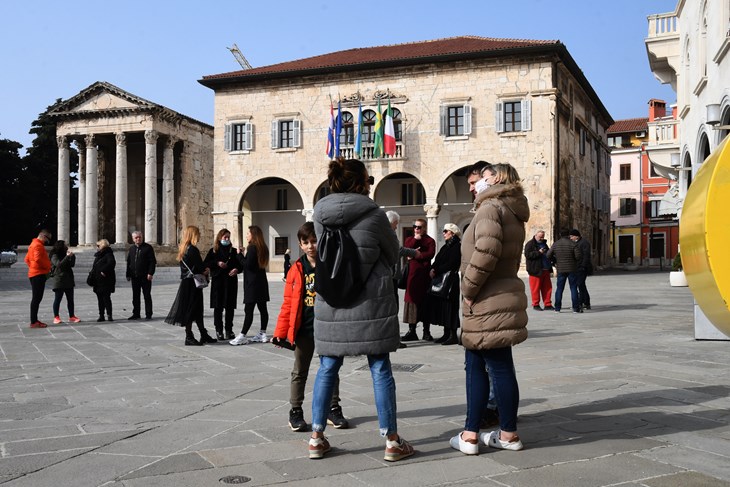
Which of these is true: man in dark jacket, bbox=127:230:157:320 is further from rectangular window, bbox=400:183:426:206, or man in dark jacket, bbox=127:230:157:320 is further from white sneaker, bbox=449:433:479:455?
rectangular window, bbox=400:183:426:206

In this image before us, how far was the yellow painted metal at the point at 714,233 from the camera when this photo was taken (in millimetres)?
2293

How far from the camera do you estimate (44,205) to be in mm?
54000

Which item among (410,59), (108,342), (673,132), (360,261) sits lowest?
(108,342)

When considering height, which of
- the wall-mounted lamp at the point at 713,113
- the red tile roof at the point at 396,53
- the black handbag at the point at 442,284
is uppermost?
the red tile roof at the point at 396,53

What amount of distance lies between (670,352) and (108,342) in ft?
23.3

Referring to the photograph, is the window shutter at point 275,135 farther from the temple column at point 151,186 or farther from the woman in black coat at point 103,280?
the woman in black coat at point 103,280

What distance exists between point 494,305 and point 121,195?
41302 millimetres

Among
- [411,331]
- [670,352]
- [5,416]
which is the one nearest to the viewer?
[5,416]

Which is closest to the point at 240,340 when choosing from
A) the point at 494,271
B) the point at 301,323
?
the point at 301,323

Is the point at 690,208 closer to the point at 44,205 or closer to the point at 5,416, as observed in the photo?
the point at 5,416

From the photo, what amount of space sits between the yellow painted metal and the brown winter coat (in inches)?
66.3

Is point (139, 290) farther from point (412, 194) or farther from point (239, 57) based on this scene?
point (239, 57)

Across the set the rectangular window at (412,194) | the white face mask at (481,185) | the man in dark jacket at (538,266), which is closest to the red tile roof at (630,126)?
the rectangular window at (412,194)

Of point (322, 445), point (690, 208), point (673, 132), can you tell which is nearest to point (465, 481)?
point (322, 445)
